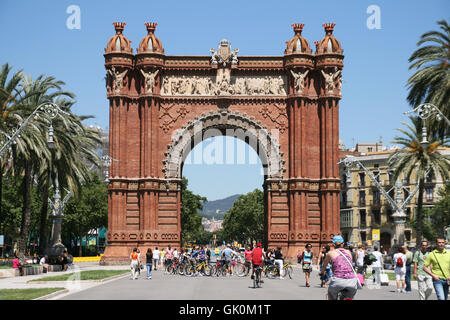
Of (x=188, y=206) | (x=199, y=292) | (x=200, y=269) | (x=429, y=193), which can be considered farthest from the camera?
(x=188, y=206)

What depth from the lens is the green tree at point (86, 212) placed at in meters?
76.5

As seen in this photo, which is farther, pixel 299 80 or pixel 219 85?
pixel 219 85

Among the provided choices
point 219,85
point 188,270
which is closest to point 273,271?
point 188,270

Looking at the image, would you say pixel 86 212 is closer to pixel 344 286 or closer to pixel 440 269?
pixel 440 269

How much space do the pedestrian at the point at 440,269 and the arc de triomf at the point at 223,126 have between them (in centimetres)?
3270

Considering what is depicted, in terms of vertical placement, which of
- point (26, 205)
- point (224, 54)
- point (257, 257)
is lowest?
point (257, 257)

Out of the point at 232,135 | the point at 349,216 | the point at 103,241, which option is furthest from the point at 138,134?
the point at 103,241

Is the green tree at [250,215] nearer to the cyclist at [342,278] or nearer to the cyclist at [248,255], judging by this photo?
the cyclist at [248,255]

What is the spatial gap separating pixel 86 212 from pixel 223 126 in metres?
31.6

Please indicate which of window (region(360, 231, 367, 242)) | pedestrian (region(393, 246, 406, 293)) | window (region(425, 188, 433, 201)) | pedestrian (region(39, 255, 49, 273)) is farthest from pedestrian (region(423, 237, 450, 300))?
window (region(360, 231, 367, 242))

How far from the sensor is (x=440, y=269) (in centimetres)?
1623

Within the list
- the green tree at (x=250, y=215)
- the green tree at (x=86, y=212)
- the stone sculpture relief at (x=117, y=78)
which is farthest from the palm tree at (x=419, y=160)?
the green tree at (x=250, y=215)

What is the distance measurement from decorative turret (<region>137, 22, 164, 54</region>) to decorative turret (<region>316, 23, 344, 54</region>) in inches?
458
